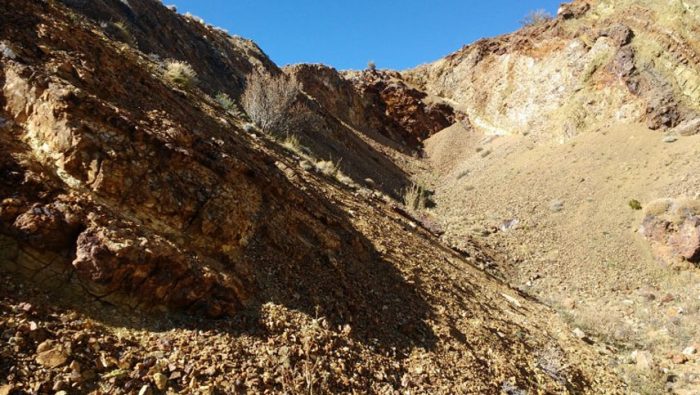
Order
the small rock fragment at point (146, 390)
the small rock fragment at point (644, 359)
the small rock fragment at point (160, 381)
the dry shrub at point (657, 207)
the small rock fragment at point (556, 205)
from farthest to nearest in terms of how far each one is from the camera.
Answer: the small rock fragment at point (556, 205)
the dry shrub at point (657, 207)
the small rock fragment at point (644, 359)
the small rock fragment at point (160, 381)
the small rock fragment at point (146, 390)

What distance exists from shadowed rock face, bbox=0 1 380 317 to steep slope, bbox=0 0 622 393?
0.05ft

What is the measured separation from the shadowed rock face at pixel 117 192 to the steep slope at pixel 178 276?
0.05 ft

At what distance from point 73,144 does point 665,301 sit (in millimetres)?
11222

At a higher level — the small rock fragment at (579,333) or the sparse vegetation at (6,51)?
the sparse vegetation at (6,51)

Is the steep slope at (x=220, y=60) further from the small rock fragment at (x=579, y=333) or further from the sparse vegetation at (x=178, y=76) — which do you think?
the small rock fragment at (x=579, y=333)

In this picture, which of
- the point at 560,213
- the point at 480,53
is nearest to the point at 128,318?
the point at 560,213

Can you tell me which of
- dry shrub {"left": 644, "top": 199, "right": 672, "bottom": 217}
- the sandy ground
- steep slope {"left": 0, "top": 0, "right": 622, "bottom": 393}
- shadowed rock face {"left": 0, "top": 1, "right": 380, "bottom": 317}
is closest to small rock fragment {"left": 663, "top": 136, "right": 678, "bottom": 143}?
the sandy ground

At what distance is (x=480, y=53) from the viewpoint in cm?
3123

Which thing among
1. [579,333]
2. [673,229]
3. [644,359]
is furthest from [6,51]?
[673,229]

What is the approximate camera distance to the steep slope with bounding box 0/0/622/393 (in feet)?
9.79

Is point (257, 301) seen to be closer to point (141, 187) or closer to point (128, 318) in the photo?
point (128, 318)

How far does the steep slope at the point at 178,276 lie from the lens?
117 inches

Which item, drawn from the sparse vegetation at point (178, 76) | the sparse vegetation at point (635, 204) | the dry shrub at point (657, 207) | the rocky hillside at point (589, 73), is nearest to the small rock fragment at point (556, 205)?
the sparse vegetation at point (635, 204)

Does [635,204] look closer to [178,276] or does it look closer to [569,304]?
[569,304]
